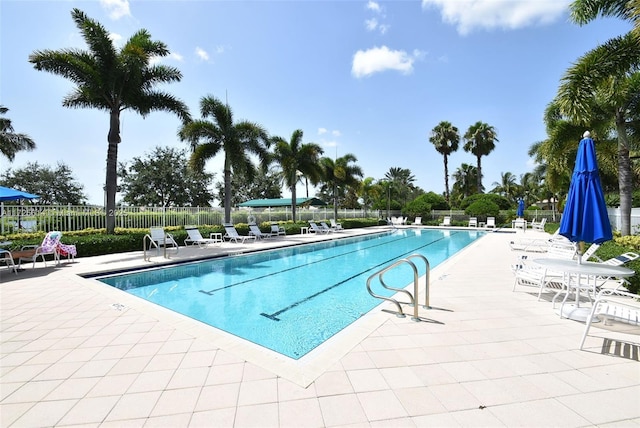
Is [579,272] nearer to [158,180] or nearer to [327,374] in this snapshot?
[327,374]

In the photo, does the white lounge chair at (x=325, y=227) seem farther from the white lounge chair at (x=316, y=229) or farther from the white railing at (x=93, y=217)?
the white railing at (x=93, y=217)

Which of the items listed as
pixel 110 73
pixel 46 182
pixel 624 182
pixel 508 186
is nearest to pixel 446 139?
pixel 508 186

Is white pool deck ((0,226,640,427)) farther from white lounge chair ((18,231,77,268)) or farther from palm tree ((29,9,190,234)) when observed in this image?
palm tree ((29,9,190,234))

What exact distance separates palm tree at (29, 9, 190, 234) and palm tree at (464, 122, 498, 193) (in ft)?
103

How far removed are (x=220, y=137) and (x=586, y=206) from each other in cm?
1523

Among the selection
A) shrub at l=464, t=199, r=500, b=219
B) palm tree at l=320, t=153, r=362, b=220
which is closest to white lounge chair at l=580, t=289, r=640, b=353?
palm tree at l=320, t=153, r=362, b=220

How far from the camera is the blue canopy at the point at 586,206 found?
13.3 ft

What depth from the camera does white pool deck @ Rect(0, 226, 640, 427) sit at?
2.22 m

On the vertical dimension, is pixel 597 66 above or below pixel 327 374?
above

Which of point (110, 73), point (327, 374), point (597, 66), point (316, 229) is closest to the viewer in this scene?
point (327, 374)

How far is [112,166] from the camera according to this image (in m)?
11.7

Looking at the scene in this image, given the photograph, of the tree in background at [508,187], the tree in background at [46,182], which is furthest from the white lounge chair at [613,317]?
the tree in background at [508,187]

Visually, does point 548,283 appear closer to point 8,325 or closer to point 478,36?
point 8,325

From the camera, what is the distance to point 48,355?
325 cm
